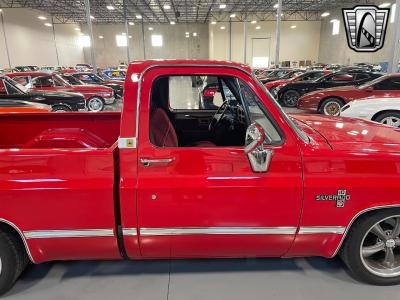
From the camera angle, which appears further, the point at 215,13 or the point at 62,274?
the point at 215,13

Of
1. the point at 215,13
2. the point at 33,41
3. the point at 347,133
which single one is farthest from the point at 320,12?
the point at 347,133

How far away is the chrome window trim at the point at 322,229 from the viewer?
7.17ft

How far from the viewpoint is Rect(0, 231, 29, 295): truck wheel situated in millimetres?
2170

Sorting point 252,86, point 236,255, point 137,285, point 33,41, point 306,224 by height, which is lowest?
point 137,285

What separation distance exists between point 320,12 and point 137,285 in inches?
1555

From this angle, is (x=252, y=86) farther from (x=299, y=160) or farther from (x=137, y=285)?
(x=137, y=285)

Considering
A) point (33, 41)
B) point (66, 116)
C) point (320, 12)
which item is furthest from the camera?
point (320, 12)

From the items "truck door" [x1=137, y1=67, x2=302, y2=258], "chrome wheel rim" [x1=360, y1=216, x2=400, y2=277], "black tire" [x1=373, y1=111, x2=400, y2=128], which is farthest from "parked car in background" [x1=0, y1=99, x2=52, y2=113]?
"black tire" [x1=373, y1=111, x2=400, y2=128]

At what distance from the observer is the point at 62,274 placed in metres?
2.55

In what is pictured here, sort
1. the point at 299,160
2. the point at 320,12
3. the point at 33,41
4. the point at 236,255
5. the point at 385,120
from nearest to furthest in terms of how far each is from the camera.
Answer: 1. the point at 299,160
2. the point at 236,255
3. the point at 385,120
4. the point at 33,41
5. the point at 320,12

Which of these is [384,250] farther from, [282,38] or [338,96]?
[282,38]

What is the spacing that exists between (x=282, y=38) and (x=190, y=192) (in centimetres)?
3796

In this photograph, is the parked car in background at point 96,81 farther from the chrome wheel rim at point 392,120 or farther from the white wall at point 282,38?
the white wall at point 282,38

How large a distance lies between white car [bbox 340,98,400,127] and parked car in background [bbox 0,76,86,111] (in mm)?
7343
